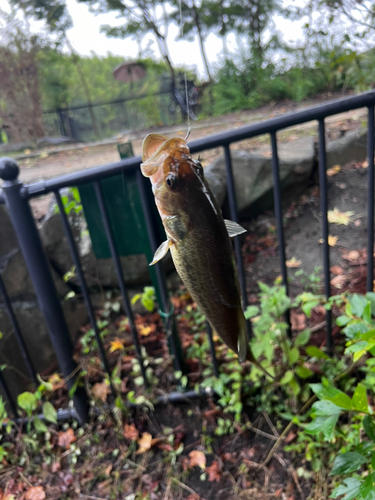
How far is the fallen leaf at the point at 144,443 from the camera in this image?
2338 mm

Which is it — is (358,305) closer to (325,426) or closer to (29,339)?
(325,426)

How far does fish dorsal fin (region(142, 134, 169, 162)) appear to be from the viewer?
1.63 ft

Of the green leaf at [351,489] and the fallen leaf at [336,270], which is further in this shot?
the fallen leaf at [336,270]

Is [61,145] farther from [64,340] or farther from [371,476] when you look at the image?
[371,476]

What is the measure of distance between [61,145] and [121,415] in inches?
339

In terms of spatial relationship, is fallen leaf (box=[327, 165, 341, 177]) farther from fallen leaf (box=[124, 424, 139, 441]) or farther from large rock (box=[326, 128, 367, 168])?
fallen leaf (box=[124, 424, 139, 441])

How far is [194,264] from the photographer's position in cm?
52

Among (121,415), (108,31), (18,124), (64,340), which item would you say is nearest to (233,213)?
(64,340)

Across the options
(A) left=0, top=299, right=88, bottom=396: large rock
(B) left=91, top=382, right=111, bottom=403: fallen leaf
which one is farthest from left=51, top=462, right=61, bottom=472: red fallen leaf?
Answer: (A) left=0, top=299, right=88, bottom=396: large rock

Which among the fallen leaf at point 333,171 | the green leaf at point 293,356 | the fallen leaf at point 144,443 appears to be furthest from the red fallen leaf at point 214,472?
the fallen leaf at point 333,171

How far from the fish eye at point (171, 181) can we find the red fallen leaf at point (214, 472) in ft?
6.96

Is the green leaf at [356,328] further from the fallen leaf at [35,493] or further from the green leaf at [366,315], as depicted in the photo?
the fallen leaf at [35,493]

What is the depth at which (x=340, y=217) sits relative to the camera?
152 inches

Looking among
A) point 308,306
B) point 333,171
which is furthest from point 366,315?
point 333,171
